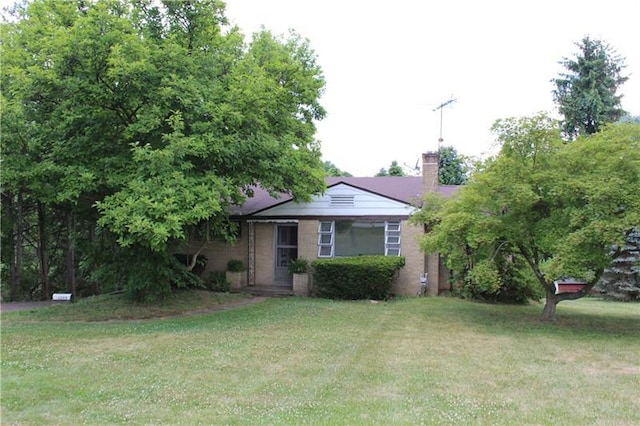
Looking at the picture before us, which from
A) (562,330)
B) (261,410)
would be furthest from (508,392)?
(562,330)

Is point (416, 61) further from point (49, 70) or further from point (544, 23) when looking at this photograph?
point (49, 70)

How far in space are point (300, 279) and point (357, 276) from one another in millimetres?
2325

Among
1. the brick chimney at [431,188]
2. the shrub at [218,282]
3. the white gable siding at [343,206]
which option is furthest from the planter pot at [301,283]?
the brick chimney at [431,188]

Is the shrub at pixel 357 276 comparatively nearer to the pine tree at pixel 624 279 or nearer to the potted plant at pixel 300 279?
the potted plant at pixel 300 279

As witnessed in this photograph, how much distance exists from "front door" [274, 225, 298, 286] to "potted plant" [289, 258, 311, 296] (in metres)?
1.38

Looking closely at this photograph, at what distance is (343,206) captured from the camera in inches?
698

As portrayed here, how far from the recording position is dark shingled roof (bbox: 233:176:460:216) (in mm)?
18391

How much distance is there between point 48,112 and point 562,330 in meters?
12.8

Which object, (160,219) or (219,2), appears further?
(219,2)

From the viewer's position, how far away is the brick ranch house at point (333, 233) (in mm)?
17156

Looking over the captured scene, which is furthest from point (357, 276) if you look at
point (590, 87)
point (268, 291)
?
point (590, 87)

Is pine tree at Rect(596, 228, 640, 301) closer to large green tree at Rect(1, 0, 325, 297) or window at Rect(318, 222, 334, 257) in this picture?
window at Rect(318, 222, 334, 257)

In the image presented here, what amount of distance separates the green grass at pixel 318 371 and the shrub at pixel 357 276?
3.79m

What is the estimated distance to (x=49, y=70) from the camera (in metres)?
10.7
